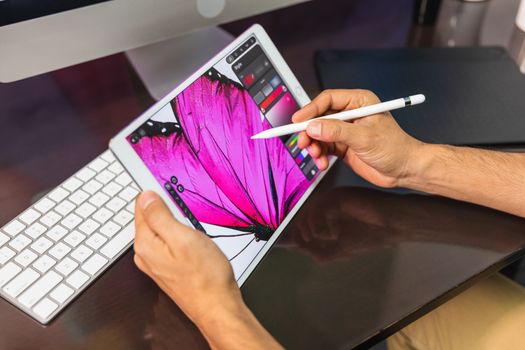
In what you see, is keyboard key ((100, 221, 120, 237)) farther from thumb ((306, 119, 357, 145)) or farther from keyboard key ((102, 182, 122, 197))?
thumb ((306, 119, 357, 145))

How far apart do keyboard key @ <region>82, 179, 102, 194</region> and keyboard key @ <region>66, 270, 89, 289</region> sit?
0.38ft

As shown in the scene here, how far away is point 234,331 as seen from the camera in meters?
0.48

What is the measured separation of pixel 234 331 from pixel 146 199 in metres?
0.16

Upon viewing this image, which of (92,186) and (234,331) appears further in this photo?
(92,186)

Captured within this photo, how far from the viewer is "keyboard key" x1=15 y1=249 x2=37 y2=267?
1.84ft

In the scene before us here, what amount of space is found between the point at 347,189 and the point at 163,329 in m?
0.32

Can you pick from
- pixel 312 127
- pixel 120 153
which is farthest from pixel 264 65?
pixel 120 153

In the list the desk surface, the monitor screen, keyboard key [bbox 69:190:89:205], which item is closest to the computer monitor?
the monitor screen

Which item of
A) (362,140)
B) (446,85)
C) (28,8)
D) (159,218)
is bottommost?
(446,85)

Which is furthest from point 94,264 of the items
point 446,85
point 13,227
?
point 446,85

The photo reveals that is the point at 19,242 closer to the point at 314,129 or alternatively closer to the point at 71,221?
the point at 71,221

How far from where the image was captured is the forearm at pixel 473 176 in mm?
642

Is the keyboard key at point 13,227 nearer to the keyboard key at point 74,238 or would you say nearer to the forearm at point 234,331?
the keyboard key at point 74,238

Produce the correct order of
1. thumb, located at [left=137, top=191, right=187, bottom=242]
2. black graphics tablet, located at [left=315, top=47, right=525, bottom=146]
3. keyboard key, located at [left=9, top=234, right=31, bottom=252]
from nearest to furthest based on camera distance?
thumb, located at [left=137, top=191, right=187, bottom=242] → keyboard key, located at [left=9, top=234, right=31, bottom=252] → black graphics tablet, located at [left=315, top=47, right=525, bottom=146]
